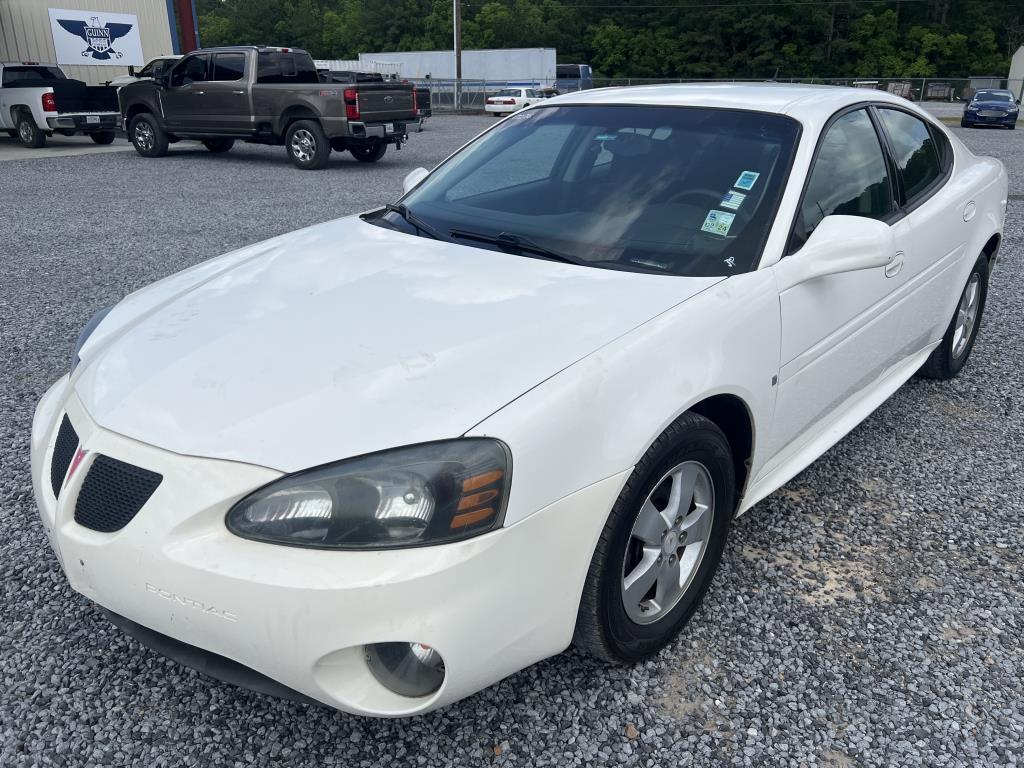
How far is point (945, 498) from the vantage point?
324cm

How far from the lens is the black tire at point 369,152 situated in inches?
564

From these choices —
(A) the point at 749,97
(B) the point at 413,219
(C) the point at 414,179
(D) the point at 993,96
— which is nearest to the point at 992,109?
(D) the point at 993,96

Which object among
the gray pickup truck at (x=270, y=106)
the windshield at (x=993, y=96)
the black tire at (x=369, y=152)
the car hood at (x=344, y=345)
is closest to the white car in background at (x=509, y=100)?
the windshield at (x=993, y=96)

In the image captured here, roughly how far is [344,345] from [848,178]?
6.49ft

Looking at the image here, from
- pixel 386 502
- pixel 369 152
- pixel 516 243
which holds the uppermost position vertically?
pixel 516 243

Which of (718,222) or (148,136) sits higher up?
(718,222)

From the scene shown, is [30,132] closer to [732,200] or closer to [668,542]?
[732,200]

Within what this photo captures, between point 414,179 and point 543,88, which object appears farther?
point 543,88

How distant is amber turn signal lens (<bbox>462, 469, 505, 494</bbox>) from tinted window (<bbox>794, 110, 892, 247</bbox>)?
1.41 metres

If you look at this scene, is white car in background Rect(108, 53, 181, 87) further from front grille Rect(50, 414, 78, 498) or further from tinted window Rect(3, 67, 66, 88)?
front grille Rect(50, 414, 78, 498)

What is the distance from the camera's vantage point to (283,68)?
46.6 ft

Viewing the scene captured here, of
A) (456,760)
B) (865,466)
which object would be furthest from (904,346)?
(456,760)

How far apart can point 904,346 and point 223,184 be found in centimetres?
1063

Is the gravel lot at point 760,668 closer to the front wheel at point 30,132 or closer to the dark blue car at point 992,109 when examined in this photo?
the front wheel at point 30,132
